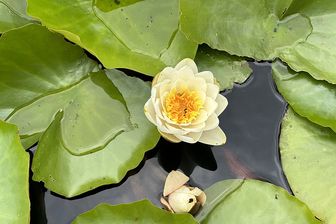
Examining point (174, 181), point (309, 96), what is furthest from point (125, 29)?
point (309, 96)

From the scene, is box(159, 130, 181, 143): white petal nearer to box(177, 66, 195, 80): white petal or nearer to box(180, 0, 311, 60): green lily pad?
box(177, 66, 195, 80): white petal

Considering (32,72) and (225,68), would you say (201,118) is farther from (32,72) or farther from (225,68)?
(32,72)

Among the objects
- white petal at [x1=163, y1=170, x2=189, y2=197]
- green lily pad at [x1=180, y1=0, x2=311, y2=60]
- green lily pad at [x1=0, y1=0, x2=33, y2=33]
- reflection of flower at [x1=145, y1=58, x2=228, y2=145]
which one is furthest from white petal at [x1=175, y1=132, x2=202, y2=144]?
green lily pad at [x1=0, y1=0, x2=33, y2=33]

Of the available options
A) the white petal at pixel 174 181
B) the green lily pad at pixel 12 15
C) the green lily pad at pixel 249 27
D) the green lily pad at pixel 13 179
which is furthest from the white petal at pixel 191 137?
the green lily pad at pixel 12 15

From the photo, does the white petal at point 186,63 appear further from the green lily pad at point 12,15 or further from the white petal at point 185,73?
the green lily pad at point 12,15

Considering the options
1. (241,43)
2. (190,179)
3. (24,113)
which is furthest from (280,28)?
(24,113)

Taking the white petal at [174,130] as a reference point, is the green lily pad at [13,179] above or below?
below
